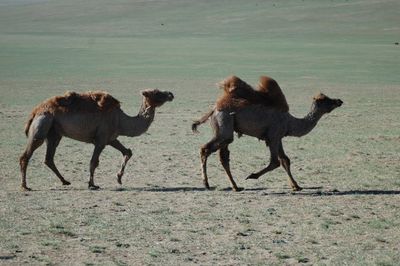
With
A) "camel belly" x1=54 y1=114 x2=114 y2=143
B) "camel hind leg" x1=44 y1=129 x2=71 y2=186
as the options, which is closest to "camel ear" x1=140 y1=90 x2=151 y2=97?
"camel belly" x1=54 y1=114 x2=114 y2=143

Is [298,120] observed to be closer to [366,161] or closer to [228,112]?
[228,112]

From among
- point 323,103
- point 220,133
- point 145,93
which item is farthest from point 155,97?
point 323,103

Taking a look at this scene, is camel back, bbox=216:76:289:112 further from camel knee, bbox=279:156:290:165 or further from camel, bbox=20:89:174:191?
camel, bbox=20:89:174:191

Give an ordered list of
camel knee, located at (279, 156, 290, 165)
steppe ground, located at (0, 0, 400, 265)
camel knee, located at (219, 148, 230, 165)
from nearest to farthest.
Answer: steppe ground, located at (0, 0, 400, 265), camel knee, located at (279, 156, 290, 165), camel knee, located at (219, 148, 230, 165)

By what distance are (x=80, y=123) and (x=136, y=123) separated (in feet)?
2.89

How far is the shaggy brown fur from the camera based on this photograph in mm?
11273

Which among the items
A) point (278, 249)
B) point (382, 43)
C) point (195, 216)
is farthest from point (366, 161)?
point (382, 43)

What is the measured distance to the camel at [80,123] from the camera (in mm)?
11172

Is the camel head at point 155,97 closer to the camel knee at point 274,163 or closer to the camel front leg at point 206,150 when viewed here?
the camel front leg at point 206,150

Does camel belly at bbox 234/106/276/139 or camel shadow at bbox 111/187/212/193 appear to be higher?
camel belly at bbox 234/106/276/139

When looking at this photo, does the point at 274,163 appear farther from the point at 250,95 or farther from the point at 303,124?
the point at 250,95

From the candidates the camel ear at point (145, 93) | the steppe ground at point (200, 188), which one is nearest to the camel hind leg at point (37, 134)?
the steppe ground at point (200, 188)

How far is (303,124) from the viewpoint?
37.9 feet

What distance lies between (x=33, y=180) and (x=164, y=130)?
6.93 m
